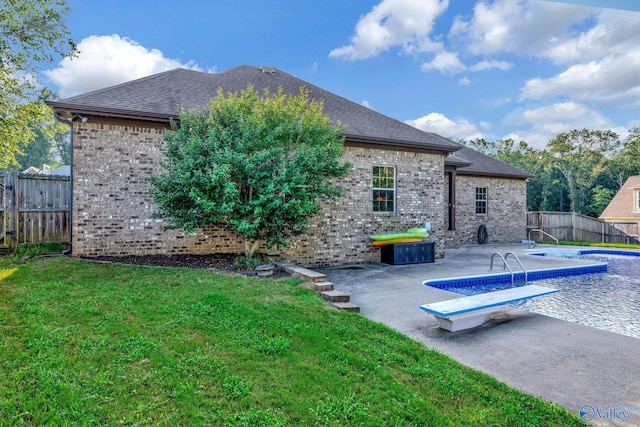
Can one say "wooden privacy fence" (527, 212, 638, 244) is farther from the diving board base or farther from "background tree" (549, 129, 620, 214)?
the diving board base

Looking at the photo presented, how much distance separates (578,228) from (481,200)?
7.42 meters

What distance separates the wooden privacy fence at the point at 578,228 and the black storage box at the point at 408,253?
11.0 meters

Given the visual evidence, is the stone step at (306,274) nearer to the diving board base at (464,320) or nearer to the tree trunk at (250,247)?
the tree trunk at (250,247)

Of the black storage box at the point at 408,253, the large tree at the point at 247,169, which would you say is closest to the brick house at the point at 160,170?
the black storage box at the point at 408,253

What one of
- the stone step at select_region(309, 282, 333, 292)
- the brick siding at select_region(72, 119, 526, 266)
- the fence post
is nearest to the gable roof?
the brick siding at select_region(72, 119, 526, 266)

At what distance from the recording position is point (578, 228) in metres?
19.2

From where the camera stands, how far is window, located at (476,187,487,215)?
16266 millimetres

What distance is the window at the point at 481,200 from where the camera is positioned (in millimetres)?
16266

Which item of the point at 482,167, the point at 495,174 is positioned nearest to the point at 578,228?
the point at 495,174

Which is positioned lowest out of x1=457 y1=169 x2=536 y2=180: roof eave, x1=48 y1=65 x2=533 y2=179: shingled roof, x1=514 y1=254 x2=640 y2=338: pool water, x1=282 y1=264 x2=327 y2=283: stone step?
x1=514 y1=254 x2=640 y2=338: pool water

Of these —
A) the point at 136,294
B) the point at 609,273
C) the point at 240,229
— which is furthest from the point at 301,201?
the point at 609,273

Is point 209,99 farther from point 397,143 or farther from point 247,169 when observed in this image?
point 397,143

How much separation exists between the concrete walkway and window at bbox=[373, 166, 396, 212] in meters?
4.22

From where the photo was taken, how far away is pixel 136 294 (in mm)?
4738
